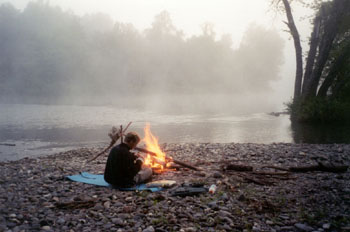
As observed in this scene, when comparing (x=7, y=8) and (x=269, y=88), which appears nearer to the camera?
(x=7, y=8)

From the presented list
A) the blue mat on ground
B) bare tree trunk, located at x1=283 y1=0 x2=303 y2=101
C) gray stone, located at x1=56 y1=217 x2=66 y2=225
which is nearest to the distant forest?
bare tree trunk, located at x1=283 y1=0 x2=303 y2=101

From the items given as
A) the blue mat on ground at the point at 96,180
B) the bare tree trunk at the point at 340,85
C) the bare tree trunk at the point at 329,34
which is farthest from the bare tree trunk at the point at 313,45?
the blue mat on ground at the point at 96,180

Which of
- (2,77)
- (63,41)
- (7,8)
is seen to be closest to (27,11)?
(7,8)

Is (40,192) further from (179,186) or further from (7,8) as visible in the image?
(7,8)

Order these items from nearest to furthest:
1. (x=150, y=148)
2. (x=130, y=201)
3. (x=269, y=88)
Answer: (x=130, y=201)
(x=150, y=148)
(x=269, y=88)

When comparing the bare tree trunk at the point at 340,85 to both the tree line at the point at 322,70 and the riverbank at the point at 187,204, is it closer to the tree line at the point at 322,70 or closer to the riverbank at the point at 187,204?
the tree line at the point at 322,70

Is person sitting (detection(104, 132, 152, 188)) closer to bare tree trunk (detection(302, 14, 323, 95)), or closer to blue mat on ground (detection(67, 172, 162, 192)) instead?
blue mat on ground (detection(67, 172, 162, 192))

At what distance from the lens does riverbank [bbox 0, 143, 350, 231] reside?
6.63 m

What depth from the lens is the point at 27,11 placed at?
A: 102 meters

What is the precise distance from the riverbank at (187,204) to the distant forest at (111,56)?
83.9 m

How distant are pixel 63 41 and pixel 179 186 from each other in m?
104

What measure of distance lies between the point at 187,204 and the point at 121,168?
2.70 metres

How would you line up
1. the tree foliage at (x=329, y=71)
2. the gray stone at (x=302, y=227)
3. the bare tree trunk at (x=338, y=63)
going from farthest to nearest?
the bare tree trunk at (x=338, y=63), the tree foliage at (x=329, y=71), the gray stone at (x=302, y=227)

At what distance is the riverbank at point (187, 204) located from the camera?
6.63 m
